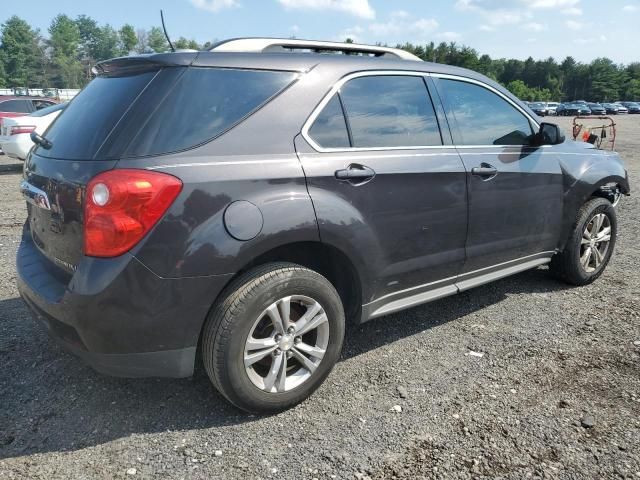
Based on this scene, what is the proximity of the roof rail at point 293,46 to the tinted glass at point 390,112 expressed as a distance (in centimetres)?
34

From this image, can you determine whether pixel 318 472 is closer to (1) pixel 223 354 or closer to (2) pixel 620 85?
(1) pixel 223 354

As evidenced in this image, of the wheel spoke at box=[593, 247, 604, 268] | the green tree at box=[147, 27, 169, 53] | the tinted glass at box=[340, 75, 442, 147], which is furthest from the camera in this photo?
the green tree at box=[147, 27, 169, 53]

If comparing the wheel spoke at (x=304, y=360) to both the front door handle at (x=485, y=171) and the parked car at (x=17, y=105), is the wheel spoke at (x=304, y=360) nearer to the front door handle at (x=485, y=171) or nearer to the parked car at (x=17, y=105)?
the front door handle at (x=485, y=171)

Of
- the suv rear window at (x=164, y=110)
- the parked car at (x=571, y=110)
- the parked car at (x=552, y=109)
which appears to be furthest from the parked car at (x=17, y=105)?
the parked car at (x=552, y=109)

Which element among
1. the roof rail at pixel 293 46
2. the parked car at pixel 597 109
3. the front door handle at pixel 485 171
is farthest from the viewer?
the parked car at pixel 597 109

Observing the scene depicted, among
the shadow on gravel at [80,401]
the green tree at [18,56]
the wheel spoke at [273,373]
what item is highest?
the green tree at [18,56]

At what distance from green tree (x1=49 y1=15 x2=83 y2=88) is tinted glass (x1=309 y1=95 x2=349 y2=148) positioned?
356 ft

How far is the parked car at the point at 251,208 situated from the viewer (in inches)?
89.8

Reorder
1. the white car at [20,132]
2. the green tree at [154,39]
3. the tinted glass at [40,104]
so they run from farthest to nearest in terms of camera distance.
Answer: the green tree at [154,39]
the tinted glass at [40,104]
the white car at [20,132]

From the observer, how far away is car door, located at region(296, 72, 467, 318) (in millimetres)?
2727

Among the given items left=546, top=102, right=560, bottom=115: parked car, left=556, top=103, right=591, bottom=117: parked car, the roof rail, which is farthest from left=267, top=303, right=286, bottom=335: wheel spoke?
left=546, top=102, right=560, bottom=115: parked car

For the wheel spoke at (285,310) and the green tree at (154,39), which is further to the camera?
the green tree at (154,39)

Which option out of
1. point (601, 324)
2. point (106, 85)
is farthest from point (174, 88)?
point (601, 324)

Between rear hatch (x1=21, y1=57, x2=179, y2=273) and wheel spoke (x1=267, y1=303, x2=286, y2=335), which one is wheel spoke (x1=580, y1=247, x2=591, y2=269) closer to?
wheel spoke (x1=267, y1=303, x2=286, y2=335)
